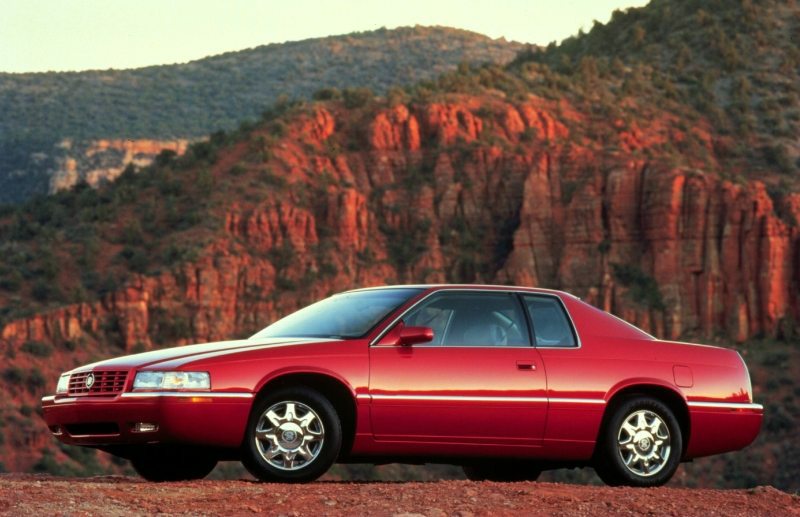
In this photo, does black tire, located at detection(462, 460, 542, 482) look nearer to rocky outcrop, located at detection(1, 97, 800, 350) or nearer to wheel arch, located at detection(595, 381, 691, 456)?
wheel arch, located at detection(595, 381, 691, 456)

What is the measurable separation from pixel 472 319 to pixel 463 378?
61 centimetres

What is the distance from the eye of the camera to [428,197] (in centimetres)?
6281

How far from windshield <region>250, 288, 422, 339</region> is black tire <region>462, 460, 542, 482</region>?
1837 mm

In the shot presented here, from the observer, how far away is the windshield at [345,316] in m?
11.4

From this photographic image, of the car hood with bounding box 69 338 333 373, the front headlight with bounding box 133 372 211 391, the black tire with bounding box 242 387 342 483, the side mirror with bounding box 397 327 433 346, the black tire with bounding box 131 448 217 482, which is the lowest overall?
the black tire with bounding box 131 448 217 482

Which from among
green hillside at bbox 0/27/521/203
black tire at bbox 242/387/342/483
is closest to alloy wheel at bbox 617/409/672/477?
black tire at bbox 242/387/342/483

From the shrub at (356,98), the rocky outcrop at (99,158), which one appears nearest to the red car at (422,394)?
the shrub at (356,98)

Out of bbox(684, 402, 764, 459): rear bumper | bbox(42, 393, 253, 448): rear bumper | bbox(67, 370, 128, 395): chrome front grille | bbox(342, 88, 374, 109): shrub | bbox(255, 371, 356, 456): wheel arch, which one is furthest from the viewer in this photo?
bbox(342, 88, 374, 109): shrub

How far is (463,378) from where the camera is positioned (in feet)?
36.9

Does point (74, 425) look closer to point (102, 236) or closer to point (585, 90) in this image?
point (102, 236)

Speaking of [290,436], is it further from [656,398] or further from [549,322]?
[656,398]

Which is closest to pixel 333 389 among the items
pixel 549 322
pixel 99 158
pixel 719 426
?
pixel 549 322

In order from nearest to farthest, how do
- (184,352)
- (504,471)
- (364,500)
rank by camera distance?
(364,500) → (184,352) → (504,471)

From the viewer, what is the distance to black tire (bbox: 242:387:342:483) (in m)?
10.8
